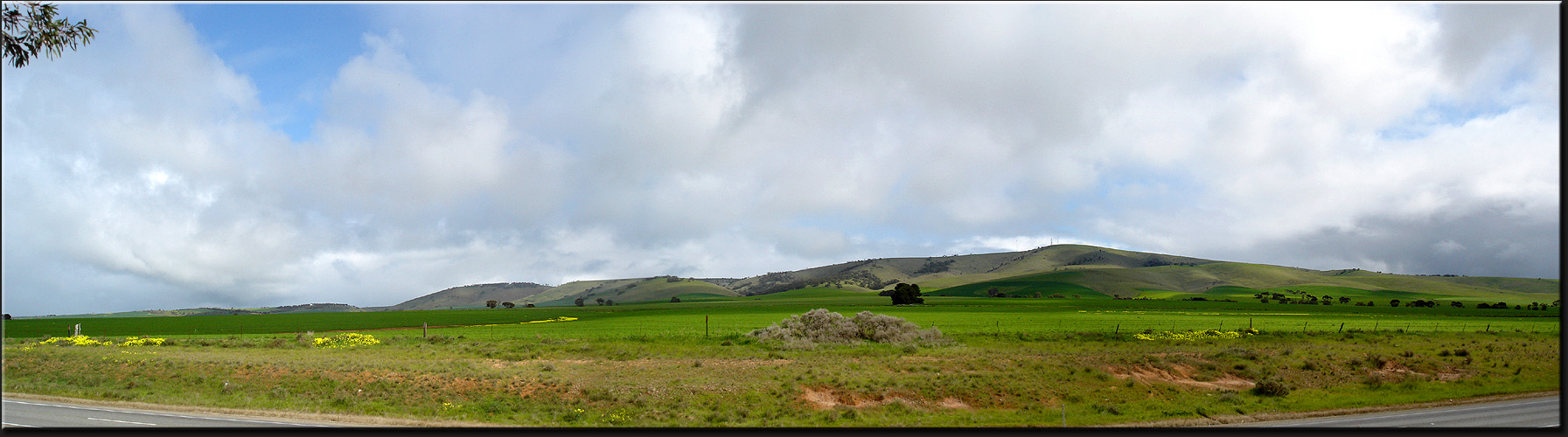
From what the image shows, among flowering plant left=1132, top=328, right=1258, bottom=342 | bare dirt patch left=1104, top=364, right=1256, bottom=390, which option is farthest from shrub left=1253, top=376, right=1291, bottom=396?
flowering plant left=1132, top=328, right=1258, bottom=342

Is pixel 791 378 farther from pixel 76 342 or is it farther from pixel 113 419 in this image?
pixel 76 342

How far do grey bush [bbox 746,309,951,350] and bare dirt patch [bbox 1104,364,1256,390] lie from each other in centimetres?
1248

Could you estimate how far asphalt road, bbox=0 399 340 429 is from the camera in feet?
62.3

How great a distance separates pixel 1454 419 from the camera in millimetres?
21906

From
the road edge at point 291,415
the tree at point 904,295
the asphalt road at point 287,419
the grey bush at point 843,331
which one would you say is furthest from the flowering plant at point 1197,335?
the tree at point 904,295

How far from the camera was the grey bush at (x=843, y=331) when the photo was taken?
4219 centimetres

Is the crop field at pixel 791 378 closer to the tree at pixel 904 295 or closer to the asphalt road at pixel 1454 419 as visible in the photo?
the asphalt road at pixel 1454 419

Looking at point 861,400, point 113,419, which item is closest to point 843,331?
point 861,400

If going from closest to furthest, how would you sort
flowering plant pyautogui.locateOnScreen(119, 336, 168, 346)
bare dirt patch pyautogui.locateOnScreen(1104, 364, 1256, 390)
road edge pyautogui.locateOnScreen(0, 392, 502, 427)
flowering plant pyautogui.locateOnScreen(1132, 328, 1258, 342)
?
road edge pyautogui.locateOnScreen(0, 392, 502, 427) < bare dirt patch pyautogui.locateOnScreen(1104, 364, 1256, 390) < flowering plant pyautogui.locateOnScreen(119, 336, 168, 346) < flowering plant pyautogui.locateOnScreen(1132, 328, 1258, 342)

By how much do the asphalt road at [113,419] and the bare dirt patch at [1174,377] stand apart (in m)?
30.9

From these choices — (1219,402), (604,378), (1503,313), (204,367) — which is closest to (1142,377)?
(1219,402)

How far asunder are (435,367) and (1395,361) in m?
46.3

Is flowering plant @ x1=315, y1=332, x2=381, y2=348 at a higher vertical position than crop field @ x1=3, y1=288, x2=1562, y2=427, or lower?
higher

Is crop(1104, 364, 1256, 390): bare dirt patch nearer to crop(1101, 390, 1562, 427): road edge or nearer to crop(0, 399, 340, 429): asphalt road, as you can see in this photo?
crop(1101, 390, 1562, 427): road edge
